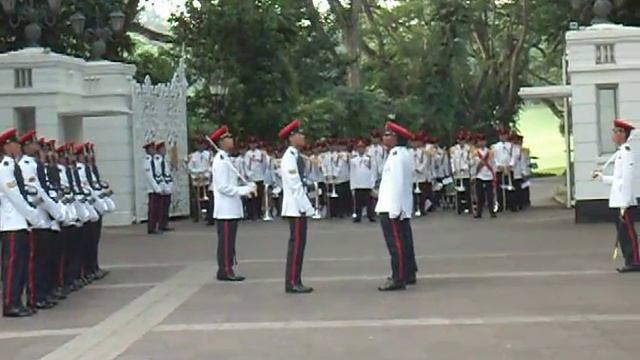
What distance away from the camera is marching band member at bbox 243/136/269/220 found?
1155 inches

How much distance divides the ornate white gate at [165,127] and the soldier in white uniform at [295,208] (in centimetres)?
1240

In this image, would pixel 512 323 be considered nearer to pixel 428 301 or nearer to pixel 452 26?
pixel 428 301

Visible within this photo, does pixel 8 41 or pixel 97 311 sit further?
pixel 8 41

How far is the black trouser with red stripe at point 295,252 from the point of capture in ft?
50.5

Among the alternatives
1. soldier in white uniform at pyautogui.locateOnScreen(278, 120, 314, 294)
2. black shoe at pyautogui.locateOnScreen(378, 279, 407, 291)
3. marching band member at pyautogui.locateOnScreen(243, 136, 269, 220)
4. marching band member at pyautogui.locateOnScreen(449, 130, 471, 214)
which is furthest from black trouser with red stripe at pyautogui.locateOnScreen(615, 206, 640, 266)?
marching band member at pyautogui.locateOnScreen(243, 136, 269, 220)

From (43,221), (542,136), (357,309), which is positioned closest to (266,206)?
(43,221)

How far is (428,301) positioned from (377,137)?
16.3m

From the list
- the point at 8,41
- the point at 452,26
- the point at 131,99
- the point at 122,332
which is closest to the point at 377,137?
the point at 131,99

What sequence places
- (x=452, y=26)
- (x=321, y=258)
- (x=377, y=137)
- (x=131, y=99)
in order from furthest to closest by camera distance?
1. (x=452, y=26)
2. (x=377, y=137)
3. (x=131, y=99)
4. (x=321, y=258)

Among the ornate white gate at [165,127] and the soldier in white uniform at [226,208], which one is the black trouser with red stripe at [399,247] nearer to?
the soldier in white uniform at [226,208]

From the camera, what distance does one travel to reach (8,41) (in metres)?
30.8

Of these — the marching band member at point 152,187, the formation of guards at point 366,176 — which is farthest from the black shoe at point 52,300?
the marching band member at point 152,187

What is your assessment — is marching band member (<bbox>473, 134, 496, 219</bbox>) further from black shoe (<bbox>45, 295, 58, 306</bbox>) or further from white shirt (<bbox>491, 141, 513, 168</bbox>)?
black shoe (<bbox>45, 295, 58, 306</bbox>)

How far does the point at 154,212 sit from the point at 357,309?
41.6 feet
